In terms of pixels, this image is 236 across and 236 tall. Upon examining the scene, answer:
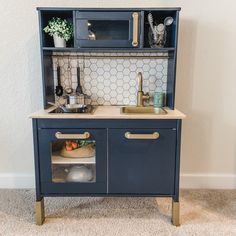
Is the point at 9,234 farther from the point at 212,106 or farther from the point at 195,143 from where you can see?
the point at 212,106

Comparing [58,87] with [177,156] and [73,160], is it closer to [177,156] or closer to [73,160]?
[73,160]

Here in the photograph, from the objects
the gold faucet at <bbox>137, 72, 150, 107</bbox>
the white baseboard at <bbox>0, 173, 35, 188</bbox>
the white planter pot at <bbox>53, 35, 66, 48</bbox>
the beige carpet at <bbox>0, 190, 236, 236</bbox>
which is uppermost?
the white planter pot at <bbox>53, 35, 66, 48</bbox>

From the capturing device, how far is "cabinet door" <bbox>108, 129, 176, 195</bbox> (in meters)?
1.72

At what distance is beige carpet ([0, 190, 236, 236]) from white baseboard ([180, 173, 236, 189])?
74 millimetres

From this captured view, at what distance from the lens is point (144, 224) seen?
1811 millimetres

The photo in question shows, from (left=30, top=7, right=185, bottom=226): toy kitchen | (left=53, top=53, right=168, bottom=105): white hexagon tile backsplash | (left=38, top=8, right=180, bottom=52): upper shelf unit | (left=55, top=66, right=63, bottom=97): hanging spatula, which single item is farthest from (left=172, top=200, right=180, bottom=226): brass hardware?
(left=55, top=66, right=63, bottom=97): hanging spatula

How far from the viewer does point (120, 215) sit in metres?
1.92

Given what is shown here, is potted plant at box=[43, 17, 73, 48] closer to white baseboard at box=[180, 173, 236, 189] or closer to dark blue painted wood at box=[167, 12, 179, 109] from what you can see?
dark blue painted wood at box=[167, 12, 179, 109]

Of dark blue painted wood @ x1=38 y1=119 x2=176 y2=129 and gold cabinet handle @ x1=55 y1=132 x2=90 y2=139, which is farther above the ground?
dark blue painted wood @ x1=38 y1=119 x2=176 y2=129

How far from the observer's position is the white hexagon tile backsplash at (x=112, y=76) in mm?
A: 2180

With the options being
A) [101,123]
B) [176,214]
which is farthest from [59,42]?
[176,214]

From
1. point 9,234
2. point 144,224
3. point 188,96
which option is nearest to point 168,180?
point 144,224

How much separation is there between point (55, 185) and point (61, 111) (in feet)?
1.71

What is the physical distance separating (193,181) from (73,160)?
46.4 inches
